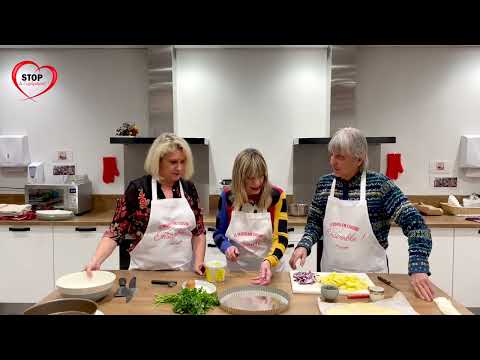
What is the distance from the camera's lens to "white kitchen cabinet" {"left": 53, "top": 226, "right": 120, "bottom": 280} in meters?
3.34

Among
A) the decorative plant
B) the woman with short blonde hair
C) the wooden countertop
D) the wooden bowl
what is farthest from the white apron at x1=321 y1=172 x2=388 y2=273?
the decorative plant

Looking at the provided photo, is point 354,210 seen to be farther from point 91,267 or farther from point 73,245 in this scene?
point 73,245

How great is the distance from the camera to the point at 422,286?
1532 millimetres

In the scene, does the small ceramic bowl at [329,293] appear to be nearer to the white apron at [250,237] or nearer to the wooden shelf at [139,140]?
the white apron at [250,237]

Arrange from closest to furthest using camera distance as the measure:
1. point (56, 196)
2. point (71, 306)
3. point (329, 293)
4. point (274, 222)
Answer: point (71, 306), point (329, 293), point (274, 222), point (56, 196)

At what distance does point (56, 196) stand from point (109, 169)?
1.89ft

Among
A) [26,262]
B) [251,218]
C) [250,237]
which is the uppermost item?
[251,218]

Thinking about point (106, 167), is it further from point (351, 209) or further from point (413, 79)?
point (413, 79)

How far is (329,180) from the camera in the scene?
204 centimetres

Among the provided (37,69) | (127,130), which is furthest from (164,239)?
(37,69)
